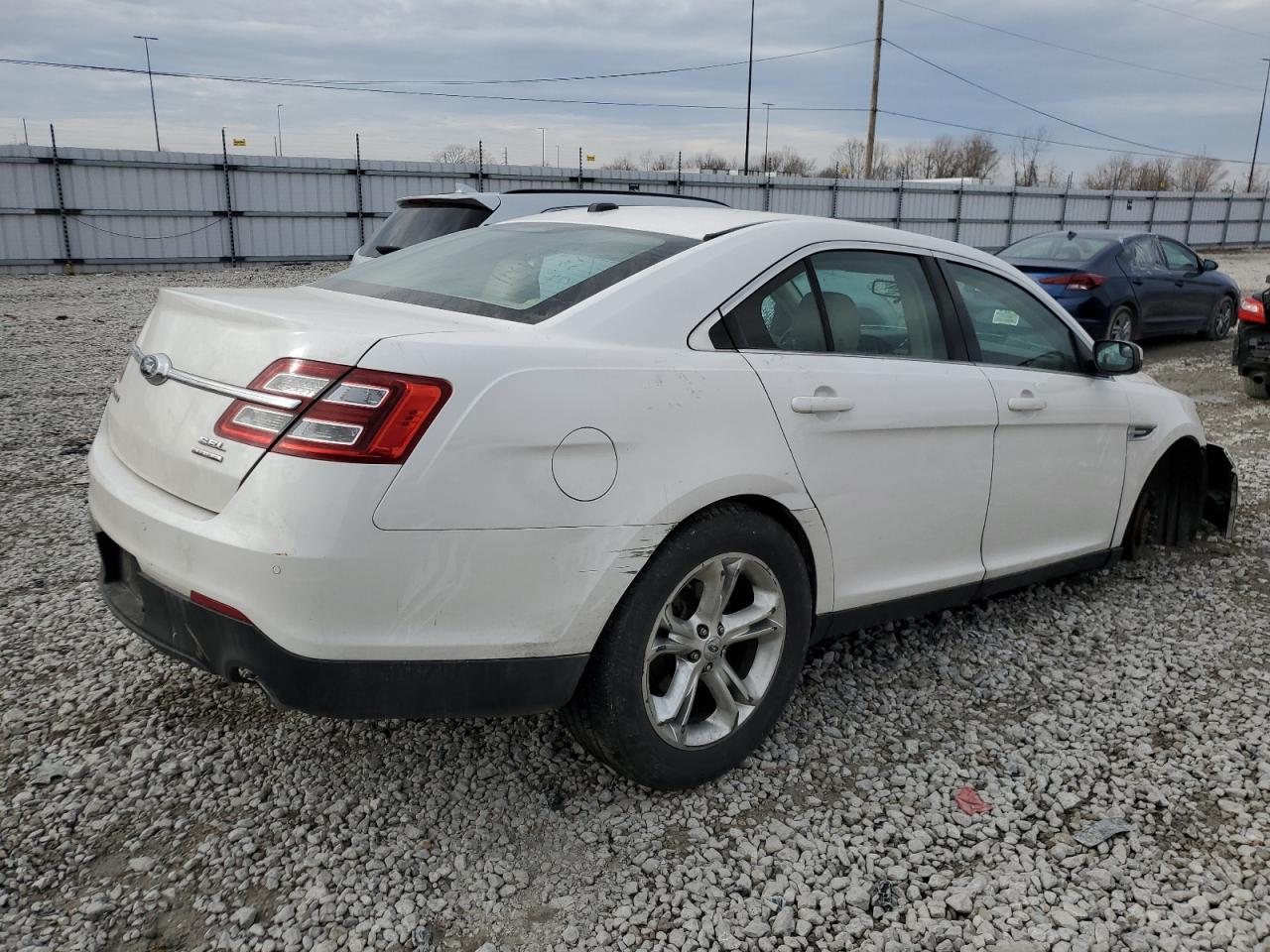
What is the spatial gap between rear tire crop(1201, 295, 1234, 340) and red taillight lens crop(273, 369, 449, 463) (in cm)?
1349

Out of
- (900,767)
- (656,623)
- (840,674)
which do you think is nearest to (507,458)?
(656,623)

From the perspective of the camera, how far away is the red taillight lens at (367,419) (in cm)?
220

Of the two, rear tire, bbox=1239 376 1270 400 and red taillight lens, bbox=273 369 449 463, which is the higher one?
red taillight lens, bbox=273 369 449 463

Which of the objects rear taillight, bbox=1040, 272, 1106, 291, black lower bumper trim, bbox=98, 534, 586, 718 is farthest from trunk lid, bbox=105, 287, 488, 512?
rear taillight, bbox=1040, 272, 1106, 291

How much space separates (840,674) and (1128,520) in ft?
5.86

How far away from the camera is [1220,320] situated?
13.4 metres

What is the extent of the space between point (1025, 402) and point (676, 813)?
198cm

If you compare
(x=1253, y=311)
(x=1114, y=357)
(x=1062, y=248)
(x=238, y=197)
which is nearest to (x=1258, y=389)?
(x=1253, y=311)

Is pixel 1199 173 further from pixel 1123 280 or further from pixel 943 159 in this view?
pixel 1123 280

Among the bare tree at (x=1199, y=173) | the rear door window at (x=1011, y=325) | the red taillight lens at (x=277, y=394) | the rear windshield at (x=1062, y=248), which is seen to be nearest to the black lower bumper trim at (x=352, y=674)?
the red taillight lens at (x=277, y=394)

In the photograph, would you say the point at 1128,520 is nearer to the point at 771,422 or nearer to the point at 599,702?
the point at 771,422

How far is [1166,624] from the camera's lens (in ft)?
13.6

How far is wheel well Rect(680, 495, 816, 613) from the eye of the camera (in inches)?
107

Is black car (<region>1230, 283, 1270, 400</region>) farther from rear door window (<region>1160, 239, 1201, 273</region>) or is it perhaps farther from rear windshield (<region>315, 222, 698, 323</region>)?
rear windshield (<region>315, 222, 698, 323</region>)
